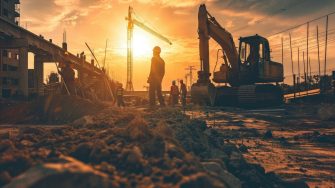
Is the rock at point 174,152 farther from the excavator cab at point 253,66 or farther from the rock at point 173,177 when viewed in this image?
the excavator cab at point 253,66

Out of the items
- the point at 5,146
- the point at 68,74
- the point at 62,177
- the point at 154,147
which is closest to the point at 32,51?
the point at 68,74

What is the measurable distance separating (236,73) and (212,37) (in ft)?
8.99

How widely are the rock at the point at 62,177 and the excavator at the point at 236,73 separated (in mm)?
17587

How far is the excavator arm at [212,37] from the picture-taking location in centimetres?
1969

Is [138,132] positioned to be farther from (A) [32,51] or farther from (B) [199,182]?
(A) [32,51]

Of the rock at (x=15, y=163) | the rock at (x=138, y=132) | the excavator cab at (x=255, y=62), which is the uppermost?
the excavator cab at (x=255, y=62)

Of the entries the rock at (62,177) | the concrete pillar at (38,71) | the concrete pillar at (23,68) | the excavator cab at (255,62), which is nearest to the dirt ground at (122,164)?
the rock at (62,177)

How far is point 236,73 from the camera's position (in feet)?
71.4

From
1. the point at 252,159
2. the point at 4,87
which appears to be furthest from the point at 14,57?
the point at 252,159

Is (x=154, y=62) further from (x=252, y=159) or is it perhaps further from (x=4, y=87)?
(x=4, y=87)

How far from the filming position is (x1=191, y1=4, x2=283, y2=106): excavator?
65.7 feet

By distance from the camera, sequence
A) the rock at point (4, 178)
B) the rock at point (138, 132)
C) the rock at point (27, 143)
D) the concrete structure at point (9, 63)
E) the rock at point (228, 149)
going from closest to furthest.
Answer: the rock at point (4, 178)
the rock at point (138, 132)
the rock at point (27, 143)
the rock at point (228, 149)
the concrete structure at point (9, 63)

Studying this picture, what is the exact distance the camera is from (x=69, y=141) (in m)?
3.86

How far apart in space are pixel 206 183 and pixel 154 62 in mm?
9499
